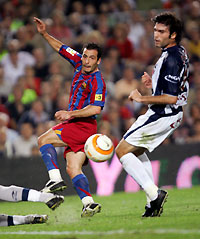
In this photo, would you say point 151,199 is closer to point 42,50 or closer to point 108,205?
point 108,205

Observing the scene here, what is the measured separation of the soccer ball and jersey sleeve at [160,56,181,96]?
1.07 meters

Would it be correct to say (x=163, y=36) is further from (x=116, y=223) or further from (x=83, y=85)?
(x=116, y=223)

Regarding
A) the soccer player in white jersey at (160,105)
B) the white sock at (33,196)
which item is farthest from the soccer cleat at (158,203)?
the white sock at (33,196)

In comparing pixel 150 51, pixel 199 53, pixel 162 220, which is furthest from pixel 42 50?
pixel 162 220

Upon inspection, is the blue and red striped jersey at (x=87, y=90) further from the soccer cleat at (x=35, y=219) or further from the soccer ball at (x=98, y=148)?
the soccer cleat at (x=35, y=219)

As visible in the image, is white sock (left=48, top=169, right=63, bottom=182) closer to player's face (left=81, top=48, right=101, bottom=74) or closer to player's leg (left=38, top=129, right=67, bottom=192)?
player's leg (left=38, top=129, right=67, bottom=192)

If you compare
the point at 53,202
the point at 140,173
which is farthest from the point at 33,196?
the point at 140,173

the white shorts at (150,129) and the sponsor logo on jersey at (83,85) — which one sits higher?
the sponsor logo on jersey at (83,85)

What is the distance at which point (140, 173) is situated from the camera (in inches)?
252

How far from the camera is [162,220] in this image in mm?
5930

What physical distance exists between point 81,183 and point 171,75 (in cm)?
189

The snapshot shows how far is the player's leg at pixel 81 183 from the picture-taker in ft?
23.2

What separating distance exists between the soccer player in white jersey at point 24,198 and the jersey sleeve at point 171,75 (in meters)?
1.71

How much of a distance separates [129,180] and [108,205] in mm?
2559
